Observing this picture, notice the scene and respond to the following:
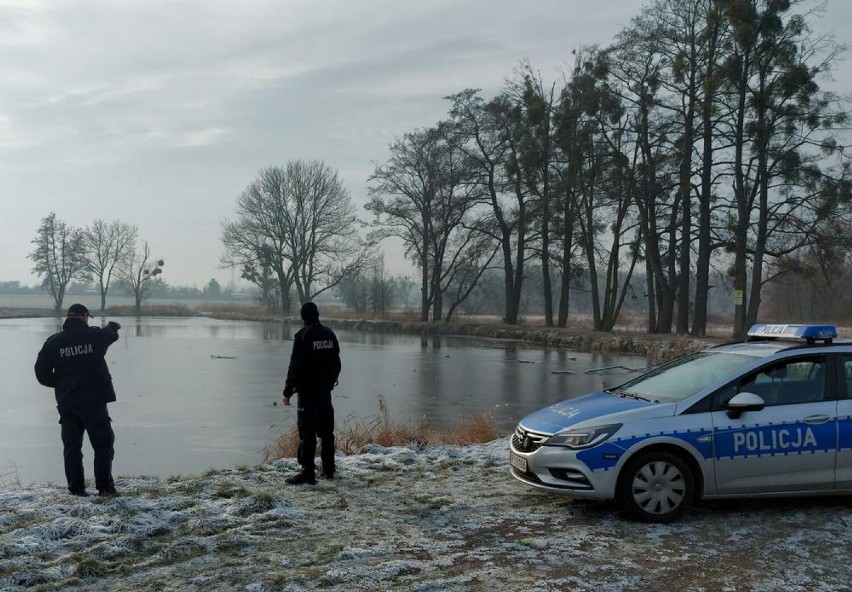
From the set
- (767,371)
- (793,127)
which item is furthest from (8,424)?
(793,127)

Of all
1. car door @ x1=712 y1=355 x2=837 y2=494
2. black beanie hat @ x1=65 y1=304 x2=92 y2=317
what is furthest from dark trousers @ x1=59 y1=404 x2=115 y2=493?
car door @ x1=712 y1=355 x2=837 y2=494

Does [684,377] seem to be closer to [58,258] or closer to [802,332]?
[802,332]

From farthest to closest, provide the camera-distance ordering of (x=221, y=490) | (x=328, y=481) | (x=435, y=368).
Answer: (x=435, y=368), (x=328, y=481), (x=221, y=490)

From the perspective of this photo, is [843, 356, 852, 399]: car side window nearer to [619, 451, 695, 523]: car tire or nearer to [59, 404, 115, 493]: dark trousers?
[619, 451, 695, 523]: car tire

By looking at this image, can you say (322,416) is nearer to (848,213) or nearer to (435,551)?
(435,551)

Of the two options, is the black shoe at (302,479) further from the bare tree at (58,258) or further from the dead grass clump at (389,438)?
the bare tree at (58,258)

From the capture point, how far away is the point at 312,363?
7.77 metres

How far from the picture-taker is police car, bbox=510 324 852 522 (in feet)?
20.3

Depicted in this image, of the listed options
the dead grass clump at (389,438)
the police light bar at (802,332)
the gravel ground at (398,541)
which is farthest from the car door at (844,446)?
the dead grass clump at (389,438)

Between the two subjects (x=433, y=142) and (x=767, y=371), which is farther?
(x=433, y=142)

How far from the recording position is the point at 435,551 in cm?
544

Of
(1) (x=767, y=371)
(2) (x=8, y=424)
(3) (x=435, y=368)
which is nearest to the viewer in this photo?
(1) (x=767, y=371)

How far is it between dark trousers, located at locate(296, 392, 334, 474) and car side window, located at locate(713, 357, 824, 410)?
3.64m

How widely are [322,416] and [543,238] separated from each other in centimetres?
3913
